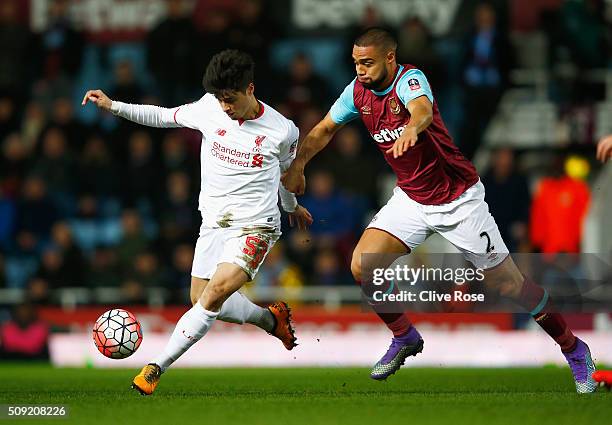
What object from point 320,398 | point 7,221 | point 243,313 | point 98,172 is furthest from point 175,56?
point 320,398

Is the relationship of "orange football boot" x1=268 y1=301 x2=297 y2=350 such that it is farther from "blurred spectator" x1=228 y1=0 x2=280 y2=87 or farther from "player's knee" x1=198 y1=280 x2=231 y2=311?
"blurred spectator" x1=228 y1=0 x2=280 y2=87

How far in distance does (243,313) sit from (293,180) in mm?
1134

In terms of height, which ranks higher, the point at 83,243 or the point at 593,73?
the point at 593,73

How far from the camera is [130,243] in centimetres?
1719

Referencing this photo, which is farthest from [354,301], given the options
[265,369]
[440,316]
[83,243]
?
[83,243]

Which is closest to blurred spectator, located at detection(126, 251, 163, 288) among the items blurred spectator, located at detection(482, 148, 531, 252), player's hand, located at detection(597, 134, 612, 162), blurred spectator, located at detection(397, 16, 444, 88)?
blurred spectator, located at detection(397, 16, 444, 88)

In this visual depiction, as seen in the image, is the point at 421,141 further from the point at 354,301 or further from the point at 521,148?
the point at 521,148

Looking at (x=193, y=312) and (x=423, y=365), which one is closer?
(x=193, y=312)

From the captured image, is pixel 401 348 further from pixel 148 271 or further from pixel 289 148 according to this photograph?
pixel 148 271

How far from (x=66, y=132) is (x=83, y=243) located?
164 cm

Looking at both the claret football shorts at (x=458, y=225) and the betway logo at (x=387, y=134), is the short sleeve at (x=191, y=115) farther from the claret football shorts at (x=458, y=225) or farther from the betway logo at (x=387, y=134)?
the claret football shorts at (x=458, y=225)

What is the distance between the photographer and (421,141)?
9461mm

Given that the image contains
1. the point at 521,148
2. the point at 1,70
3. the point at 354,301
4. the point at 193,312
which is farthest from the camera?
the point at 1,70

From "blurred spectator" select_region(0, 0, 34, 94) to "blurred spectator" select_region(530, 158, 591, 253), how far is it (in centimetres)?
872
